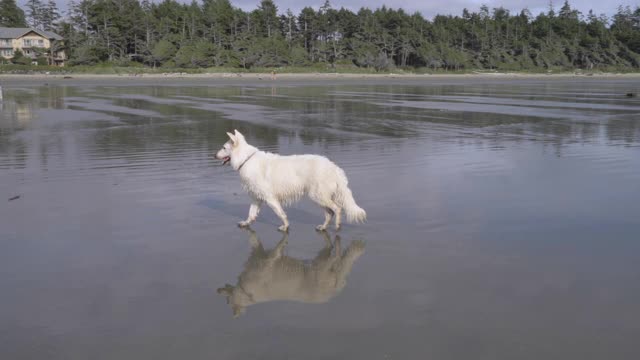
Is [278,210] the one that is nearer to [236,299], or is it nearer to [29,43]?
[236,299]

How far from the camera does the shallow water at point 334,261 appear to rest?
5895 mm

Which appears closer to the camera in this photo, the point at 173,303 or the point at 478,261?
the point at 173,303

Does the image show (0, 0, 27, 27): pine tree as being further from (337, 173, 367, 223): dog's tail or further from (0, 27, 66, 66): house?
(337, 173, 367, 223): dog's tail

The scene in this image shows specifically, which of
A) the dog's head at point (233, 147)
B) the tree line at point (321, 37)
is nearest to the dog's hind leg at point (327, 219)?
the dog's head at point (233, 147)

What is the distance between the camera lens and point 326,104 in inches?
1500

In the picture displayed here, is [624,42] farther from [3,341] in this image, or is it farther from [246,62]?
[3,341]

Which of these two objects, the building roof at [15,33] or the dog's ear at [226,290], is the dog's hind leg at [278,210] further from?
the building roof at [15,33]

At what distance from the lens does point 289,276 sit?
25.1ft

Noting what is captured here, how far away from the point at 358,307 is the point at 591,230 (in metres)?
4.66

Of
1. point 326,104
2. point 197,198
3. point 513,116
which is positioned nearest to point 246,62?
point 326,104

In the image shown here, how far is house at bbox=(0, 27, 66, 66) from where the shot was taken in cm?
11094

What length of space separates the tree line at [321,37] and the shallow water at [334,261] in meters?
95.9

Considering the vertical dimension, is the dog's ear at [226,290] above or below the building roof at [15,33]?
below

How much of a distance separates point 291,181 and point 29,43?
117079 mm
